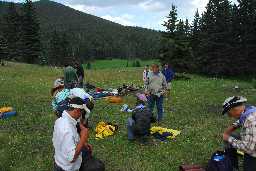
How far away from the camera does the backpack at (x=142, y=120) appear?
537 inches

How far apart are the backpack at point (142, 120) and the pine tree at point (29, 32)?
55.8 metres

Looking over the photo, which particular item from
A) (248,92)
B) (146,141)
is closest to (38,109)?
(146,141)

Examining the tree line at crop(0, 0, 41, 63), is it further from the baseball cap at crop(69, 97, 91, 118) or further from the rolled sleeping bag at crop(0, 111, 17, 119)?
the baseball cap at crop(69, 97, 91, 118)

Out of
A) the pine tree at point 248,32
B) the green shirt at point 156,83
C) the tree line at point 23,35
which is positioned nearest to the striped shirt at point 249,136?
the green shirt at point 156,83

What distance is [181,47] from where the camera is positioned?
4884cm

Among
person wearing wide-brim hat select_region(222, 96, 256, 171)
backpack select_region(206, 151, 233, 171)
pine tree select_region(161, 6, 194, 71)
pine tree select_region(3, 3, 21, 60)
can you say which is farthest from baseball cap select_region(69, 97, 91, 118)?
pine tree select_region(3, 3, 21, 60)

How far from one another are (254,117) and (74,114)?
3.26 m

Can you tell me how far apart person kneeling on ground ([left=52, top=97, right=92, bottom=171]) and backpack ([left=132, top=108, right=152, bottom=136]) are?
665 cm

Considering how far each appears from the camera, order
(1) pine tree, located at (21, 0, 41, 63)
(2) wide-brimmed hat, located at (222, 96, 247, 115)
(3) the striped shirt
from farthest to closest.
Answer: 1. (1) pine tree, located at (21, 0, 41, 63)
2. (2) wide-brimmed hat, located at (222, 96, 247, 115)
3. (3) the striped shirt

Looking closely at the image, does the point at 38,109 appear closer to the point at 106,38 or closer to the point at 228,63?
the point at 228,63

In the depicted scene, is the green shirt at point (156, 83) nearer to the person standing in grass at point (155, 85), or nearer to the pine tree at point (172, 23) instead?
the person standing in grass at point (155, 85)

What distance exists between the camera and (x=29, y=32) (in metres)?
67.2

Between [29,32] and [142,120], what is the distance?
5710cm

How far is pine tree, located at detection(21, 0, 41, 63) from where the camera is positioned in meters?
66.7
